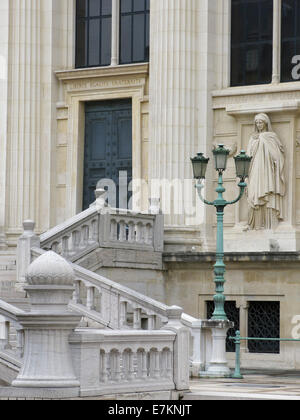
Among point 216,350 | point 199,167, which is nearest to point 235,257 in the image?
point 199,167

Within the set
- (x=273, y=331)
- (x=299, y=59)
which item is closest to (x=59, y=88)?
(x=299, y=59)

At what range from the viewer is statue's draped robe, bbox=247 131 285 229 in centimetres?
3381

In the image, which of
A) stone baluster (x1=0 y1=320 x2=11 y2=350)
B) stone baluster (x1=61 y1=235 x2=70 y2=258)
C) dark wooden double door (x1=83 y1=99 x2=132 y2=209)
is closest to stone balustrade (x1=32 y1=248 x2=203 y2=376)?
stone baluster (x1=61 y1=235 x2=70 y2=258)

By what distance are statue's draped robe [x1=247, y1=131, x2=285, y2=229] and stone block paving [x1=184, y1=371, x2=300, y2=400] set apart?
4.62m

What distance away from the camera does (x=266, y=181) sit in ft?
111

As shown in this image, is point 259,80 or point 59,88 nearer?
point 259,80

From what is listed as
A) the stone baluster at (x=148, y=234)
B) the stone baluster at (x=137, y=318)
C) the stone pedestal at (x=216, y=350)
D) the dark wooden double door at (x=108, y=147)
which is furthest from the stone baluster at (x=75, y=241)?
the dark wooden double door at (x=108, y=147)

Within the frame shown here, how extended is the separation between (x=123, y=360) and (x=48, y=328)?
2139 millimetres

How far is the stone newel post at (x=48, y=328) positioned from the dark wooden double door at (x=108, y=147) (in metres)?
16.6

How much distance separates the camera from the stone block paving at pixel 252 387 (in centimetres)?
2278

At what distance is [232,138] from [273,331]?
536 centimetres

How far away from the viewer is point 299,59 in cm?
3434

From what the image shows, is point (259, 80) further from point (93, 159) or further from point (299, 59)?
point (93, 159)

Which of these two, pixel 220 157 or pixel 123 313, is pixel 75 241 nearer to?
pixel 123 313
